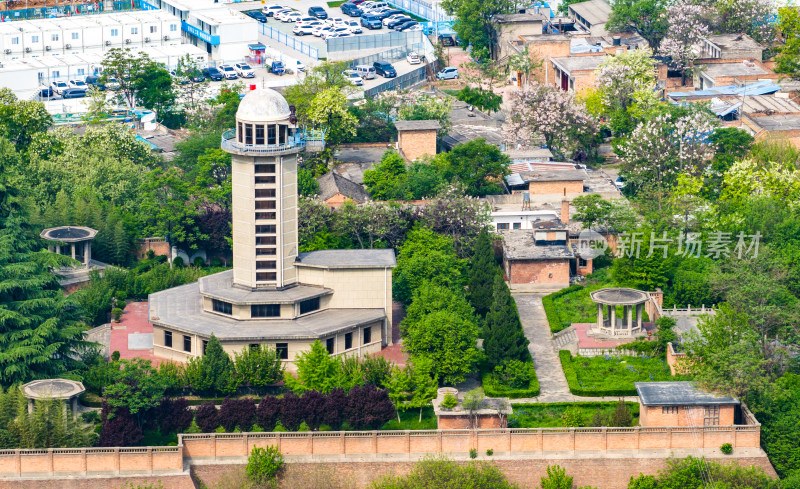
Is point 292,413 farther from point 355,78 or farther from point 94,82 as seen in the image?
point 94,82

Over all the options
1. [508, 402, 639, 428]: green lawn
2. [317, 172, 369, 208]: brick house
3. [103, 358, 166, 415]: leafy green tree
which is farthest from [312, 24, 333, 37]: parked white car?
[103, 358, 166, 415]: leafy green tree

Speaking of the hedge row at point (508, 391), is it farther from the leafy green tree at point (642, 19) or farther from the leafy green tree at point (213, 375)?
the leafy green tree at point (642, 19)

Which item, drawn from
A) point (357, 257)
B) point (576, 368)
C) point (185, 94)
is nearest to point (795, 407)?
point (576, 368)

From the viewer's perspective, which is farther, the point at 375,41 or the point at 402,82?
the point at 375,41

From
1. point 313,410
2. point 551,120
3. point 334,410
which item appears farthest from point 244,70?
point 334,410

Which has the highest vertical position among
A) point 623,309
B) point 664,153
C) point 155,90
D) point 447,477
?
point 155,90

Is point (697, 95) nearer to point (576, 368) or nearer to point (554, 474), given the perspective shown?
point (576, 368)

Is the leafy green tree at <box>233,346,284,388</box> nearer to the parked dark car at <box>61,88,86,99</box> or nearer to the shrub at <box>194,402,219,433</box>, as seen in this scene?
the shrub at <box>194,402,219,433</box>

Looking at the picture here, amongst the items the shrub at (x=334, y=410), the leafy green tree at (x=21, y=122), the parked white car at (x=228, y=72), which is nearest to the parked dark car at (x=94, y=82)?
the parked white car at (x=228, y=72)
